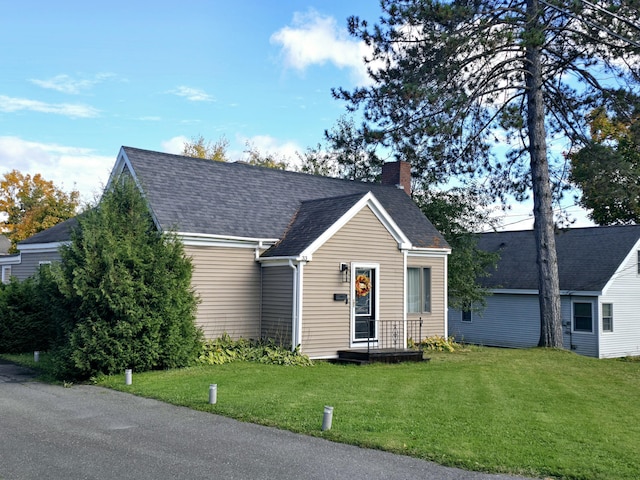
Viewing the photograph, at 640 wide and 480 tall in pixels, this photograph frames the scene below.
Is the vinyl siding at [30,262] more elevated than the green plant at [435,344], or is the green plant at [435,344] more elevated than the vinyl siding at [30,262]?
the vinyl siding at [30,262]

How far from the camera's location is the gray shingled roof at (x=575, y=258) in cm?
2773

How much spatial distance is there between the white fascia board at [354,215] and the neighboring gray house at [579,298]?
1247 cm

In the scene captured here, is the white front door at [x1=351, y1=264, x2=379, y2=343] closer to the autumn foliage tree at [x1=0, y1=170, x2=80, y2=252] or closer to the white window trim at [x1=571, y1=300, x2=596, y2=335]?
the white window trim at [x1=571, y1=300, x2=596, y2=335]

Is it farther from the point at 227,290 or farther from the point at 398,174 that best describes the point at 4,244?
the point at 227,290

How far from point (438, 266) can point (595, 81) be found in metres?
7.96

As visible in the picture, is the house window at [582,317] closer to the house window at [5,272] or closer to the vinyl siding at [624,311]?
the vinyl siding at [624,311]

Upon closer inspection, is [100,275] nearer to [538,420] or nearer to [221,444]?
[221,444]

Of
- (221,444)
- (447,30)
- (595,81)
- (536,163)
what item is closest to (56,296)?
(221,444)

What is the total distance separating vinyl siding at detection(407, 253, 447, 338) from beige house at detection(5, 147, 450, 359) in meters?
1.49

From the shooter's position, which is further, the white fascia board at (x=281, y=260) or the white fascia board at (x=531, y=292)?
the white fascia board at (x=531, y=292)

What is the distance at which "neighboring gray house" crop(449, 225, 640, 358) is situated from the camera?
2711 centimetres

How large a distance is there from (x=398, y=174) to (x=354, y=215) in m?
7.94

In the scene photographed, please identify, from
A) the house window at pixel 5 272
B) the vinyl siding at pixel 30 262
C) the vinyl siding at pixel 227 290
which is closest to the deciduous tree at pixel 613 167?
the vinyl siding at pixel 227 290

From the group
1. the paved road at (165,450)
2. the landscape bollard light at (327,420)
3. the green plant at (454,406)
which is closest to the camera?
the paved road at (165,450)
